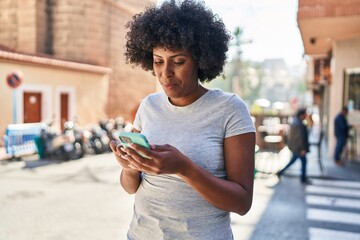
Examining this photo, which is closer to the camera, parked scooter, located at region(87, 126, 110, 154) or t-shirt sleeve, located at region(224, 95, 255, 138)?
t-shirt sleeve, located at region(224, 95, 255, 138)

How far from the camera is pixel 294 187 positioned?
7301mm

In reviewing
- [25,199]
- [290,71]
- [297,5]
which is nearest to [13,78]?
[25,199]

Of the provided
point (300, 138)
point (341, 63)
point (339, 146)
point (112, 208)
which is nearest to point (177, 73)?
point (112, 208)

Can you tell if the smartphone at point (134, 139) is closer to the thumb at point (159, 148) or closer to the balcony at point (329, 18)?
the thumb at point (159, 148)

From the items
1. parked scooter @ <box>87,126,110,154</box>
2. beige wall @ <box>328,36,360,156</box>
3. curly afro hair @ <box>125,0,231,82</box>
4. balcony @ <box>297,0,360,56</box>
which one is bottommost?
parked scooter @ <box>87,126,110,154</box>

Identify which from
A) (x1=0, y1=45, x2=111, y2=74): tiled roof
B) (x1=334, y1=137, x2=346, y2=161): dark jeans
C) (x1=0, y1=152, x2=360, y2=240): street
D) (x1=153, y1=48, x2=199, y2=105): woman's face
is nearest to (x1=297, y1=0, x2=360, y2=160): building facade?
(x1=334, y1=137, x2=346, y2=161): dark jeans

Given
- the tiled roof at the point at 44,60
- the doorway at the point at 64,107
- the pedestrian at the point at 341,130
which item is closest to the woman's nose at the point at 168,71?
the pedestrian at the point at 341,130

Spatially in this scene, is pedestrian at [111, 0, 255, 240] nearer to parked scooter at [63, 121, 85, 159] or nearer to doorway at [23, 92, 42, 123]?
parked scooter at [63, 121, 85, 159]

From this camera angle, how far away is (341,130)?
981cm

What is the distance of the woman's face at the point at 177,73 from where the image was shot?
1.37 metres

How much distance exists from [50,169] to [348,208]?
22.9 ft

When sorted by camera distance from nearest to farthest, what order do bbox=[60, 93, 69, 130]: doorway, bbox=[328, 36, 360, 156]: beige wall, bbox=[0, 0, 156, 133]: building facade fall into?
bbox=[328, 36, 360, 156]: beige wall < bbox=[60, 93, 69, 130]: doorway < bbox=[0, 0, 156, 133]: building facade

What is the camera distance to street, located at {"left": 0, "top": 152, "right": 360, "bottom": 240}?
15.1 ft

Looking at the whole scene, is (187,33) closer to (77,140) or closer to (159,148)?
(159,148)
